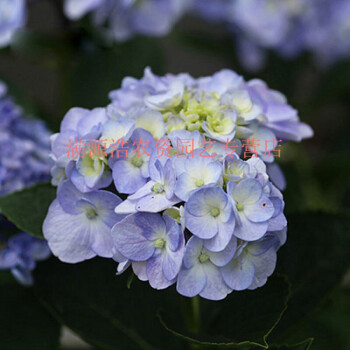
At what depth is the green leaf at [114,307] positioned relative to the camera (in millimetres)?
691

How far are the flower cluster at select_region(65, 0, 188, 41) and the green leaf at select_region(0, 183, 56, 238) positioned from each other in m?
0.35

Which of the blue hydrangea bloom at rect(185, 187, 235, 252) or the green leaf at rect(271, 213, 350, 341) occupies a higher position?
the blue hydrangea bloom at rect(185, 187, 235, 252)

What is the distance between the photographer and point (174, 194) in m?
0.50

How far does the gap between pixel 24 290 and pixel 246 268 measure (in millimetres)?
402

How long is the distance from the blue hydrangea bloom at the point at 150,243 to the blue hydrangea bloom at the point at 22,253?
8.2 inches

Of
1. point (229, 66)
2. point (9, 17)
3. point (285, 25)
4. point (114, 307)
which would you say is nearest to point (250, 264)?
point (114, 307)

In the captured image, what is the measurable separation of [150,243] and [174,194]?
0.16 feet

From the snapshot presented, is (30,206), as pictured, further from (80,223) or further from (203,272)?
(203,272)

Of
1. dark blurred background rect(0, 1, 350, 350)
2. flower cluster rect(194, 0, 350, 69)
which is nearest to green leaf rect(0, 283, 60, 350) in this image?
dark blurred background rect(0, 1, 350, 350)

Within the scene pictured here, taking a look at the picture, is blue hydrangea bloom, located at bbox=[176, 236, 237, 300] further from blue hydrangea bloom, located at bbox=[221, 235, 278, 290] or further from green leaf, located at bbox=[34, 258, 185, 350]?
green leaf, located at bbox=[34, 258, 185, 350]

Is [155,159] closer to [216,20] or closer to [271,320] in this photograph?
[271,320]

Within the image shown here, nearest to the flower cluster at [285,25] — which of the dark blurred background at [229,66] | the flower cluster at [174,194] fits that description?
the dark blurred background at [229,66]

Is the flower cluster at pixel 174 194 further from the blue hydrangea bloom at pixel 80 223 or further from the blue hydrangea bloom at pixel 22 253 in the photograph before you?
the blue hydrangea bloom at pixel 22 253

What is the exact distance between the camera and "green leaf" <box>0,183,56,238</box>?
615 mm
